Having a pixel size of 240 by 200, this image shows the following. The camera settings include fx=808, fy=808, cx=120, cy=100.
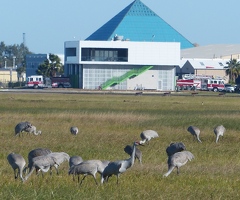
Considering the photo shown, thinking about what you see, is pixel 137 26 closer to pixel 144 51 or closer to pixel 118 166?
pixel 144 51

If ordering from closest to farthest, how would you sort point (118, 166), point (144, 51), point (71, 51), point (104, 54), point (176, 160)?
point (118, 166)
point (176, 160)
point (104, 54)
point (144, 51)
point (71, 51)

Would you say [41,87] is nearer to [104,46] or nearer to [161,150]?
[104,46]

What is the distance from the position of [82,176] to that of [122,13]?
147960 millimetres

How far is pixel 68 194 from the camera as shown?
15602mm

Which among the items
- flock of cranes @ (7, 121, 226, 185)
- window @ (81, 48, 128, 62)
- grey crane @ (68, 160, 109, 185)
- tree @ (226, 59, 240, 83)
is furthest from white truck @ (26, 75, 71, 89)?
grey crane @ (68, 160, 109, 185)

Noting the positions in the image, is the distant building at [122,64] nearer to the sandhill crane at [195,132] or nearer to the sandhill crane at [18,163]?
the sandhill crane at [195,132]

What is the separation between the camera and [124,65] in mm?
115375

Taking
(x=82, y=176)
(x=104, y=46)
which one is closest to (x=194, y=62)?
(x=104, y=46)

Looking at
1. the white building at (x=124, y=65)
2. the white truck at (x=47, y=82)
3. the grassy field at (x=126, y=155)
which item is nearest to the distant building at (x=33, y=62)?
the white truck at (x=47, y=82)

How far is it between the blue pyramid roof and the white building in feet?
127

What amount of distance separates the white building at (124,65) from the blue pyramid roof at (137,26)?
38.8 metres

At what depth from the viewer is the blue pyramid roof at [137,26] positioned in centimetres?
15862

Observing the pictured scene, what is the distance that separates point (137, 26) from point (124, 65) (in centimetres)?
4973

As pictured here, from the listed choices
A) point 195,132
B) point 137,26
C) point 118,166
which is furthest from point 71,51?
point 118,166
